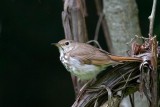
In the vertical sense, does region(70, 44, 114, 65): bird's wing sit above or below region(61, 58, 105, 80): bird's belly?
above

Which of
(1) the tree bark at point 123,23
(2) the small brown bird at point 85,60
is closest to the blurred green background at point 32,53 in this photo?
(1) the tree bark at point 123,23

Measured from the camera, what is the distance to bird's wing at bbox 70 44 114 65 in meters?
2.77

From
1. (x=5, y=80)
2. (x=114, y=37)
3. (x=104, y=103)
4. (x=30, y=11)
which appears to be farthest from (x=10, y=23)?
(x=104, y=103)

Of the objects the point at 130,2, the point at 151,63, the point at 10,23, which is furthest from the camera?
the point at 10,23

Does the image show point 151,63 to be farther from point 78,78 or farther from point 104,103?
point 78,78

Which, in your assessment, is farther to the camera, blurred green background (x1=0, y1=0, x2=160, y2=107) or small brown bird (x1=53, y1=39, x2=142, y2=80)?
blurred green background (x1=0, y1=0, x2=160, y2=107)

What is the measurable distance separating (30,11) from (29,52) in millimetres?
354

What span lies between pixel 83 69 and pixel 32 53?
7.04 feet

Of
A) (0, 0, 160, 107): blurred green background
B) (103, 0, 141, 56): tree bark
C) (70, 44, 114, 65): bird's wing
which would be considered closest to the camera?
(70, 44, 114, 65): bird's wing

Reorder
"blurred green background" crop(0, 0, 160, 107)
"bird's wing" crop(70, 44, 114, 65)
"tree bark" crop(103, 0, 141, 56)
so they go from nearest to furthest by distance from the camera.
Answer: "bird's wing" crop(70, 44, 114, 65), "tree bark" crop(103, 0, 141, 56), "blurred green background" crop(0, 0, 160, 107)

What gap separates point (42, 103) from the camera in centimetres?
515

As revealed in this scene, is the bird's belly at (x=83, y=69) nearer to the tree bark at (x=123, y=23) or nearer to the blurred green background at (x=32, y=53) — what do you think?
the tree bark at (x=123, y=23)

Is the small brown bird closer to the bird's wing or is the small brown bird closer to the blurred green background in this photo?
the bird's wing

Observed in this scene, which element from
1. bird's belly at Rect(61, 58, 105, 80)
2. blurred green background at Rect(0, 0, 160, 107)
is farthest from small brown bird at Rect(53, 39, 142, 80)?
blurred green background at Rect(0, 0, 160, 107)
